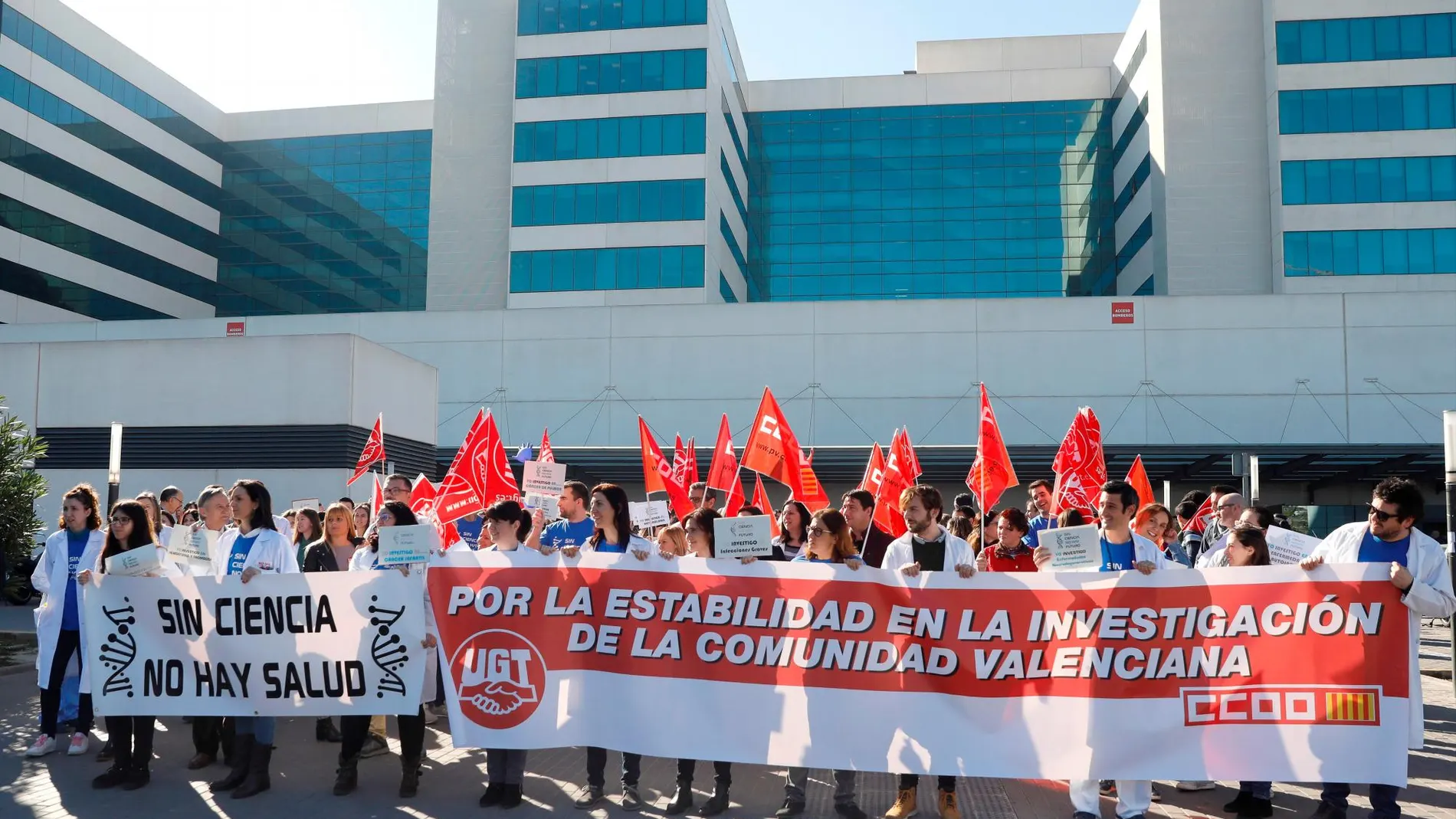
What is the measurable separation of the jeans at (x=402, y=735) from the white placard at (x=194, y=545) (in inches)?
74.1

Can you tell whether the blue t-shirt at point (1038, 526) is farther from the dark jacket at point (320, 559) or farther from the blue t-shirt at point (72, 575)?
the blue t-shirt at point (72, 575)

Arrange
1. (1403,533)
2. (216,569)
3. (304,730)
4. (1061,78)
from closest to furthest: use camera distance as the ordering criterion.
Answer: (1403,533) < (216,569) < (304,730) < (1061,78)

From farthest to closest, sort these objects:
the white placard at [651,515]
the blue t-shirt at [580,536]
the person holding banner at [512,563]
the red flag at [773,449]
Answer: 1. the white placard at [651,515]
2. the red flag at [773,449]
3. the blue t-shirt at [580,536]
4. the person holding banner at [512,563]

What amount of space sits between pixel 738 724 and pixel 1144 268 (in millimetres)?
43399

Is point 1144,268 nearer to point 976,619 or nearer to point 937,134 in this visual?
point 937,134

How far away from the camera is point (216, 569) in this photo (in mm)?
8031

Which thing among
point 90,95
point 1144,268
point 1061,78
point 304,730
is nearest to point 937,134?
point 1061,78

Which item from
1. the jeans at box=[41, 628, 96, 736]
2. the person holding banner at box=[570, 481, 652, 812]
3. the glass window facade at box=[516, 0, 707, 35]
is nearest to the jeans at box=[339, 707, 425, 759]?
the person holding banner at box=[570, 481, 652, 812]

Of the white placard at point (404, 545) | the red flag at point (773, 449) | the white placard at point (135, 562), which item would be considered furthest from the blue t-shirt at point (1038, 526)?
the white placard at point (135, 562)

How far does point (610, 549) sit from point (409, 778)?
6.41ft

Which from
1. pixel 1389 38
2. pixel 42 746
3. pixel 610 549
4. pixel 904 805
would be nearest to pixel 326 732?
A: pixel 42 746

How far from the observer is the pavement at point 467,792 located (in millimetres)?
6902

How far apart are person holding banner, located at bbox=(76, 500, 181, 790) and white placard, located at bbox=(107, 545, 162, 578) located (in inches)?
1.3

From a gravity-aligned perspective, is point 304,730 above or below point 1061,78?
below
